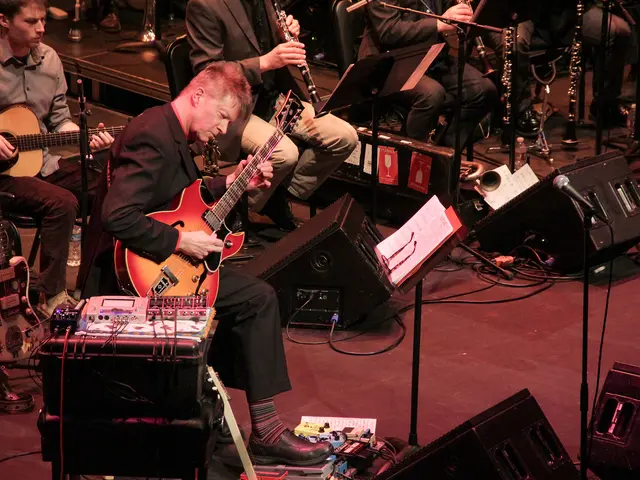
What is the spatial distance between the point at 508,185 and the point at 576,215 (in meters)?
0.72

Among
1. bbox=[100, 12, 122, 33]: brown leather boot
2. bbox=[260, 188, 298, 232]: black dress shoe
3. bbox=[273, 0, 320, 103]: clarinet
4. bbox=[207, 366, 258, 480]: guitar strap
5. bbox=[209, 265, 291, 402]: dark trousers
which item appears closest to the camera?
bbox=[207, 366, 258, 480]: guitar strap

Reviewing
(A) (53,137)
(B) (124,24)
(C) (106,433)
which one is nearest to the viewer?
(C) (106,433)

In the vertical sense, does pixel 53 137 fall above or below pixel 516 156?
above

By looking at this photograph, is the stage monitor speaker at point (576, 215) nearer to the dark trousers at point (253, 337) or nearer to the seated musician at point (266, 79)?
the seated musician at point (266, 79)

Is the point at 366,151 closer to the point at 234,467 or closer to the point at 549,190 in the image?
the point at 549,190

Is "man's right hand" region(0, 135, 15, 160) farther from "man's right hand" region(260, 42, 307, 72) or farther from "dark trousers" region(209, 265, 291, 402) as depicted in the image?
"dark trousers" region(209, 265, 291, 402)

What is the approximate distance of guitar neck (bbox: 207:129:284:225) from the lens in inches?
177

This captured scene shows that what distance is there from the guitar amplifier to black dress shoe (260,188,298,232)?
3289 mm

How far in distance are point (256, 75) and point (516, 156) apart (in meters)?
2.44

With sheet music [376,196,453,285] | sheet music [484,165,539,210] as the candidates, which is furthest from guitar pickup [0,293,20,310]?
sheet music [484,165,539,210]

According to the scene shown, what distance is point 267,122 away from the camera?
21.0ft

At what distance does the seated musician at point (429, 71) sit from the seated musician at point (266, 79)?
686mm

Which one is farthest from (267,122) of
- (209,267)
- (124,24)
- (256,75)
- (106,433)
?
(124,24)

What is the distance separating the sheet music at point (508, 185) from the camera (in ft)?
21.5
